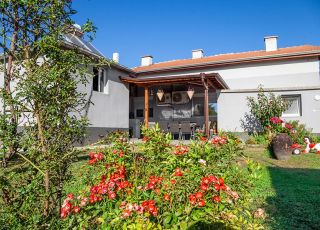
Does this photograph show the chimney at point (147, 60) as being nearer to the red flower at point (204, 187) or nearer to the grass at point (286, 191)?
the grass at point (286, 191)

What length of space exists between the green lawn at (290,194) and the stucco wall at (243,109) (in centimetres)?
574

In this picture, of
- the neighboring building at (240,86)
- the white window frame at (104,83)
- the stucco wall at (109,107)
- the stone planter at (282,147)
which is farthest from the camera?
the white window frame at (104,83)

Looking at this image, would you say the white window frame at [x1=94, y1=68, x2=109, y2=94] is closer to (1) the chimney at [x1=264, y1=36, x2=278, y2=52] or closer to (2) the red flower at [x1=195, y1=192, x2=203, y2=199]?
(1) the chimney at [x1=264, y1=36, x2=278, y2=52]

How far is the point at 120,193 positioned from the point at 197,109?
16989 mm

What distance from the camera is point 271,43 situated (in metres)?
19.8

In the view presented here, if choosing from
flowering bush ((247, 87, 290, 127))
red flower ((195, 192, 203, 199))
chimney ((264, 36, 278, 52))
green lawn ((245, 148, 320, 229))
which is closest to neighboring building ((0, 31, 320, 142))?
chimney ((264, 36, 278, 52))

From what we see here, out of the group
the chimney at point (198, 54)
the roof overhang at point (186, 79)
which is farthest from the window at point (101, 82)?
the chimney at point (198, 54)

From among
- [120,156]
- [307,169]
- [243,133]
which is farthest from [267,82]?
[120,156]

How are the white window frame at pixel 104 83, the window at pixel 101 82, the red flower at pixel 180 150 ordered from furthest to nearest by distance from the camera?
the white window frame at pixel 104 83
the window at pixel 101 82
the red flower at pixel 180 150

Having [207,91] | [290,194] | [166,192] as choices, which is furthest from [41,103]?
[207,91]

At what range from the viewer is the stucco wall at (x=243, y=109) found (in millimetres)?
14438

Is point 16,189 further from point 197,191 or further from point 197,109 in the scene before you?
point 197,109

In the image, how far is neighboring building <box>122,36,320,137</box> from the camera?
49.4 feet

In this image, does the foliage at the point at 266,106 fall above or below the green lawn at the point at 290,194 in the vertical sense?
above
